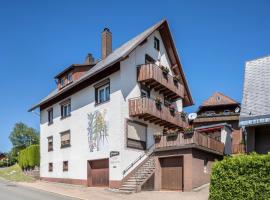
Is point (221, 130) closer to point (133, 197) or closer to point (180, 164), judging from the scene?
point (180, 164)

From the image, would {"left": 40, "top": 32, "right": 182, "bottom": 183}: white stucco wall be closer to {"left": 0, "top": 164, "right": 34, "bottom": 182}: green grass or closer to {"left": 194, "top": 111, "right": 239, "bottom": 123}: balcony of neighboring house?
{"left": 0, "top": 164, "right": 34, "bottom": 182}: green grass

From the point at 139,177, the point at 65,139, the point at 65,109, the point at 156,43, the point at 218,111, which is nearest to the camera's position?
the point at 139,177

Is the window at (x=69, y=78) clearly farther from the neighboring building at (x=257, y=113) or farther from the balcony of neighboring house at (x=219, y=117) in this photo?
the neighboring building at (x=257, y=113)

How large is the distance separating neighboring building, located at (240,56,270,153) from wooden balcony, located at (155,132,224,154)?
5.97m

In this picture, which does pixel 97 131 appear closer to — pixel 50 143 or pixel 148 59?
pixel 148 59

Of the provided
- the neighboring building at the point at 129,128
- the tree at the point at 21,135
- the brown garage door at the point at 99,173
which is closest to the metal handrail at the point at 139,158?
the neighboring building at the point at 129,128

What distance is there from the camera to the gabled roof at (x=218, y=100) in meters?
49.8

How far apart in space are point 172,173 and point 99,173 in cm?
577

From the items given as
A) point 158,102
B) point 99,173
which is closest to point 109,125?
point 99,173

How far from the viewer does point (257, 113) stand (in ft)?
49.2

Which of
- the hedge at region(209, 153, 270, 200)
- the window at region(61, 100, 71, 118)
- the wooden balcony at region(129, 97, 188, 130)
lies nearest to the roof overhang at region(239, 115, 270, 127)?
the hedge at region(209, 153, 270, 200)

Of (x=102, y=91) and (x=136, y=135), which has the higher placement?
(x=102, y=91)

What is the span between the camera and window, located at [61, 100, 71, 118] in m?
31.3

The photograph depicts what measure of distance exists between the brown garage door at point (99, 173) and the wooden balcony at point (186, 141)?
4.31m
